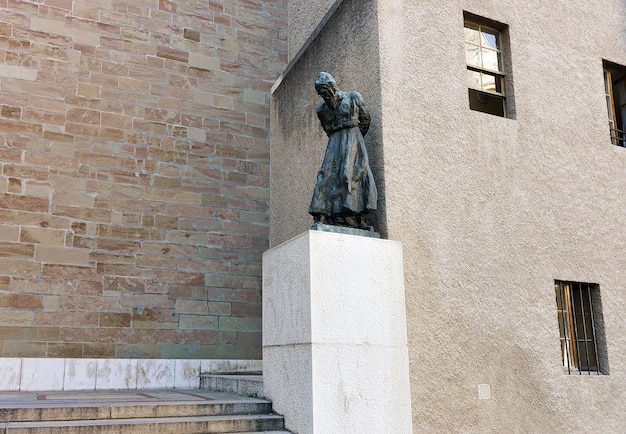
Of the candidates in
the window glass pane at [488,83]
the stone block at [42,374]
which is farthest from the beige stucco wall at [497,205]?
the stone block at [42,374]

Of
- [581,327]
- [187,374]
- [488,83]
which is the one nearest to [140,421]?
[187,374]

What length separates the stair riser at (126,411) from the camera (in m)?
4.86

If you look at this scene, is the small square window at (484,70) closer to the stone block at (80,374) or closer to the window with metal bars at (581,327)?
the window with metal bars at (581,327)

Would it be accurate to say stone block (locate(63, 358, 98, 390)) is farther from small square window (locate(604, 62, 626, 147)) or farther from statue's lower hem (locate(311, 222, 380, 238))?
small square window (locate(604, 62, 626, 147))

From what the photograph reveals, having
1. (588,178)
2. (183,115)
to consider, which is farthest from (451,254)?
(183,115)

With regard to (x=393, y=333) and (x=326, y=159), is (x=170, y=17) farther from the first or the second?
(x=393, y=333)

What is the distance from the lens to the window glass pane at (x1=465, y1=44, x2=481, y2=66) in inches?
269

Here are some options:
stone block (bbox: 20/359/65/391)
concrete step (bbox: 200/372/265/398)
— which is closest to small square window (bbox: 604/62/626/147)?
concrete step (bbox: 200/372/265/398)

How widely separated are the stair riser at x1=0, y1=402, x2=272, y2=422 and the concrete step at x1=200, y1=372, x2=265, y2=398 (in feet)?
1.32

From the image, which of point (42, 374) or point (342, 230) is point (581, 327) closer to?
point (342, 230)

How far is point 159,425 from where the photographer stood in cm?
491

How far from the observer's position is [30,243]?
7734 mm

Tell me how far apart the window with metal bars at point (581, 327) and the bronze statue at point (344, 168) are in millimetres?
2381

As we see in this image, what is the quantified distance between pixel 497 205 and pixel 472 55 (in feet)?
5.37
